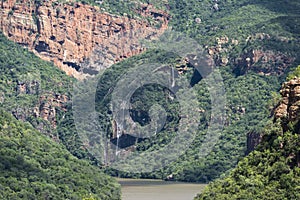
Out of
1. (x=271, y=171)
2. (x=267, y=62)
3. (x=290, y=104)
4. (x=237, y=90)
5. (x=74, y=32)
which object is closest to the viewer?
(x=290, y=104)

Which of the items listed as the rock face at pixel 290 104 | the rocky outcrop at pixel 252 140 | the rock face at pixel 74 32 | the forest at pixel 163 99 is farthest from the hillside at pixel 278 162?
the rock face at pixel 74 32

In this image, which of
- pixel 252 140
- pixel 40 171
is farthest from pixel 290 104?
pixel 252 140

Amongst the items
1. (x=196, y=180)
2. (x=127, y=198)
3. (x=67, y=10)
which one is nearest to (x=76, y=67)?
(x=67, y=10)

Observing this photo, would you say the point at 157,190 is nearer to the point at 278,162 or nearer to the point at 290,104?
the point at 278,162

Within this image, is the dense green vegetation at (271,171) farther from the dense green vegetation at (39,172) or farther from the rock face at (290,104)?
the dense green vegetation at (39,172)

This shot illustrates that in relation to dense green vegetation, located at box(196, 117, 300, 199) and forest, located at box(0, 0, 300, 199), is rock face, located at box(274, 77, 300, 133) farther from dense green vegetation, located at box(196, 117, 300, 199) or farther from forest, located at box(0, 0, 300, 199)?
forest, located at box(0, 0, 300, 199)

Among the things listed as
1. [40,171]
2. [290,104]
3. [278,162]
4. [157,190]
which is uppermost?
[290,104]

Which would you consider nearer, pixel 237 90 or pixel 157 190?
pixel 157 190
